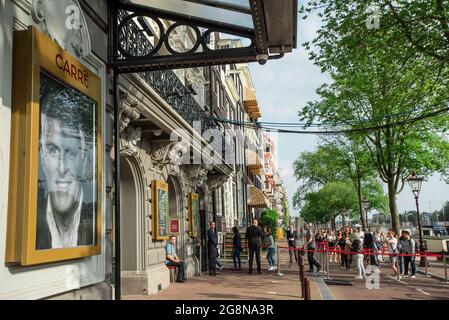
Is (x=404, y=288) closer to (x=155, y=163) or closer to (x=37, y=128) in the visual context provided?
(x=155, y=163)

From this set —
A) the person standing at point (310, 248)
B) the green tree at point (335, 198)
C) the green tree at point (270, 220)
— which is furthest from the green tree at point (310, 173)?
the person standing at point (310, 248)

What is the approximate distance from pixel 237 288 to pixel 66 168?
8.22 m

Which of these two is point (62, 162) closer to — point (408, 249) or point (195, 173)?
point (195, 173)

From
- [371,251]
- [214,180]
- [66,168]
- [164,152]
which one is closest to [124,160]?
[164,152]

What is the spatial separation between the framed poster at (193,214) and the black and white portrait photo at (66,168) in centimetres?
977

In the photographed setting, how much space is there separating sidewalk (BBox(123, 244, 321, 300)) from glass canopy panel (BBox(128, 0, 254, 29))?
20.1 ft

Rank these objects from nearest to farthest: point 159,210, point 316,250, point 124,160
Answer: point 124,160 < point 159,210 < point 316,250

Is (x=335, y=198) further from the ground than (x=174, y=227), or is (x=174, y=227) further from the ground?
(x=335, y=198)

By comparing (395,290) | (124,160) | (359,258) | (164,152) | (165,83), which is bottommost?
(395,290)

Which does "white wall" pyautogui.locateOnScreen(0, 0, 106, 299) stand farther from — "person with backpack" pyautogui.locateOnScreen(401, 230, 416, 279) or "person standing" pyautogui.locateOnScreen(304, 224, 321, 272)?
"person with backpack" pyautogui.locateOnScreen(401, 230, 416, 279)

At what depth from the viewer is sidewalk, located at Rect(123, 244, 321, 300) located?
403 inches

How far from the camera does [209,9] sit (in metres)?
5.90

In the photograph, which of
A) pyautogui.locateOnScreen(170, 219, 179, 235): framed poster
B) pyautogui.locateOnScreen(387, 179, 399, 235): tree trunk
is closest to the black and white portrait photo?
pyautogui.locateOnScreen(170, 219, 179, 235): framed poster
